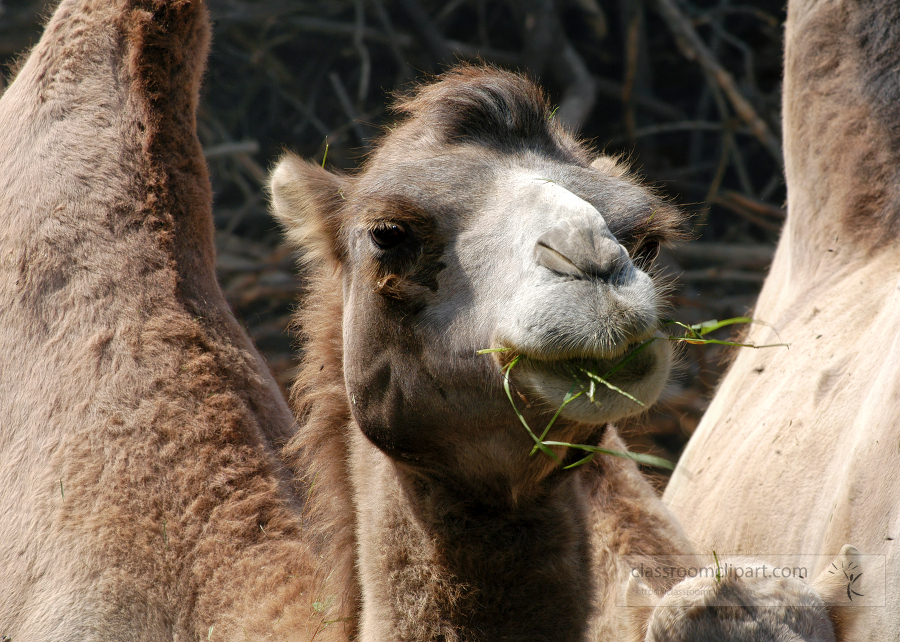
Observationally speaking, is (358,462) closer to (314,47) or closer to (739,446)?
(739,446)

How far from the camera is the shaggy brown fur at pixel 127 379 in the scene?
236cm

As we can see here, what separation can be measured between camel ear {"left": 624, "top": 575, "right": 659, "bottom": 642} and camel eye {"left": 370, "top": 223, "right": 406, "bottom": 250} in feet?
3.13

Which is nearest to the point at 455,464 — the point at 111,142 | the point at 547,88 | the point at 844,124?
the point at 111,142

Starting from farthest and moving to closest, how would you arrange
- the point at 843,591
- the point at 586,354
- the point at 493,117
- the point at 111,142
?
the point at 111,142 → the point at 493,117 → the point at 843,591 → the point at 586,354

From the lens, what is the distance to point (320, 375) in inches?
97.1

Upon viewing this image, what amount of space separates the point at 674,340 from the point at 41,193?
1.92m

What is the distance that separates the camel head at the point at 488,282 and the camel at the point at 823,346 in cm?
89

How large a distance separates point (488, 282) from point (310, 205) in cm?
74

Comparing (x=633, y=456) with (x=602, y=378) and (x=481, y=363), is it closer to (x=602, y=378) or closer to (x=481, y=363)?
(x=602, y=378)

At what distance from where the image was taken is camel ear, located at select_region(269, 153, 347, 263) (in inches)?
96.1

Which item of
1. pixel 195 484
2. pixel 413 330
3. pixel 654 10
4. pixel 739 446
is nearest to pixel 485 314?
pixel 413 330

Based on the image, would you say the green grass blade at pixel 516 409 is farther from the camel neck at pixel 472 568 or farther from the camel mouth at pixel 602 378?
the camel neck at pixel 472 568

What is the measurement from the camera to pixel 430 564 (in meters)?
2.11

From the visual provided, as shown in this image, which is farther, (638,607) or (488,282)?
(638,607)
